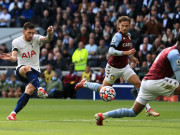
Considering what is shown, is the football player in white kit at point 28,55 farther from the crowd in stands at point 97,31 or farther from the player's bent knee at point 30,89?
the crowd in stands at point 97,31

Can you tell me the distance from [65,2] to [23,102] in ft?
60.6

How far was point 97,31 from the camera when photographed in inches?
1082

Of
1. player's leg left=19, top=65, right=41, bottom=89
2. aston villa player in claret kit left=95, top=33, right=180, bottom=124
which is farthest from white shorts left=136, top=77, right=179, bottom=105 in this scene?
player's leg left=19, top=65, right=41, bottom=89

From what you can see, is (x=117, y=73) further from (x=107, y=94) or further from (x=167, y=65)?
(x=167, y=65)

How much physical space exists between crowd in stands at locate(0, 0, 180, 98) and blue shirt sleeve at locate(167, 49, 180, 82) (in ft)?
45.7

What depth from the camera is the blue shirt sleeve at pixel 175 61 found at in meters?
10.2

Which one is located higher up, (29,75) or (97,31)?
(97,31)

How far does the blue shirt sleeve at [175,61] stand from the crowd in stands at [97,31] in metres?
13.9

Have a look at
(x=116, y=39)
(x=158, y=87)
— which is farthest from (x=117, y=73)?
(x=158, y=87)

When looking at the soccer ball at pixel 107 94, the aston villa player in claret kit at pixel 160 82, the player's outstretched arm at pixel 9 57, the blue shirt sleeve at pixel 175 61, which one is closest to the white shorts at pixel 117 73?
the soccer ball at pixel 107 94

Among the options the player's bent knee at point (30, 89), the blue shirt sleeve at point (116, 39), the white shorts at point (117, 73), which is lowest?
the player's bent knee at point (30, 89)

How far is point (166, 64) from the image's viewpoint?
10688mm

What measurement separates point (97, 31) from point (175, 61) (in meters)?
17.4

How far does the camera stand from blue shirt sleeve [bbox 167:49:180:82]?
10203mm
